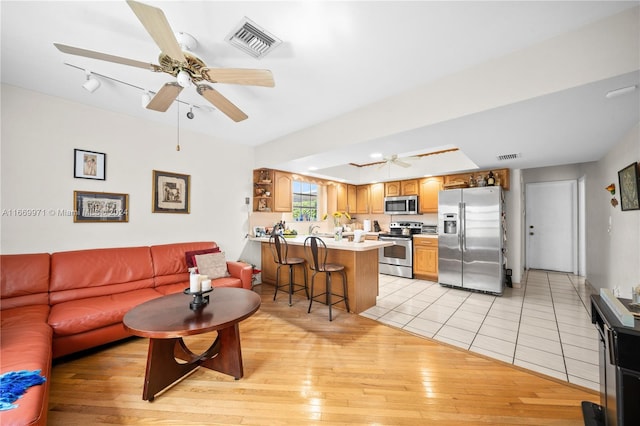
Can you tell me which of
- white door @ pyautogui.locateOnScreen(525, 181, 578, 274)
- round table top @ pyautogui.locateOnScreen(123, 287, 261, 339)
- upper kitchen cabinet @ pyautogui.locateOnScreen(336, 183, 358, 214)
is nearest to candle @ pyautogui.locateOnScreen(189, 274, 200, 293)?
round table top @ pyautogui.locateOnScreen(123, 287, 261, 339)

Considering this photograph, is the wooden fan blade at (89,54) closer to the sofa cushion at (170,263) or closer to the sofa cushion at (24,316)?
the sofa cushion at (24,316)

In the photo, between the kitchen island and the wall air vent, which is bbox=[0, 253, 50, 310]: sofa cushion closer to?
the kitchen island

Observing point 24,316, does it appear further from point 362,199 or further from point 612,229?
point 612,229

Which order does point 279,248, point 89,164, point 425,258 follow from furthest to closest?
1. point 425,258
2. point 279,248
3. point 89,164

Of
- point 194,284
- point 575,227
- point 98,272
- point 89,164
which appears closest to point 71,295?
point 98,272

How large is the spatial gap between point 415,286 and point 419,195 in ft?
6.85

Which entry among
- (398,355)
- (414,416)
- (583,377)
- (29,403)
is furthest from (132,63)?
(583,377)

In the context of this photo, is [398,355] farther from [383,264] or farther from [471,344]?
[383,264]

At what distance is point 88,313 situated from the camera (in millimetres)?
2252

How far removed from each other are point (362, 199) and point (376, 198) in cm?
41

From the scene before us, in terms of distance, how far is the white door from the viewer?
17.9ft

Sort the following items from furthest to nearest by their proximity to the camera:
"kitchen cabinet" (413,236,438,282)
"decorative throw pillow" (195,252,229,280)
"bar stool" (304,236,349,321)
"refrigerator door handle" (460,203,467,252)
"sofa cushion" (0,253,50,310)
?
"kitchen cabinet" (413,236,438,282)
"refrigerator door handle" (460,203,467,252)
"decorative throw pillow" (195,252,229,280)
"bar stool" (304,236,349,321)
"sofa cushion" (0,253,50,310)

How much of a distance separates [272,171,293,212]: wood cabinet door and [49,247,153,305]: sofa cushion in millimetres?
2239

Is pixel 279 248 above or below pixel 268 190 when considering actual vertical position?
below
